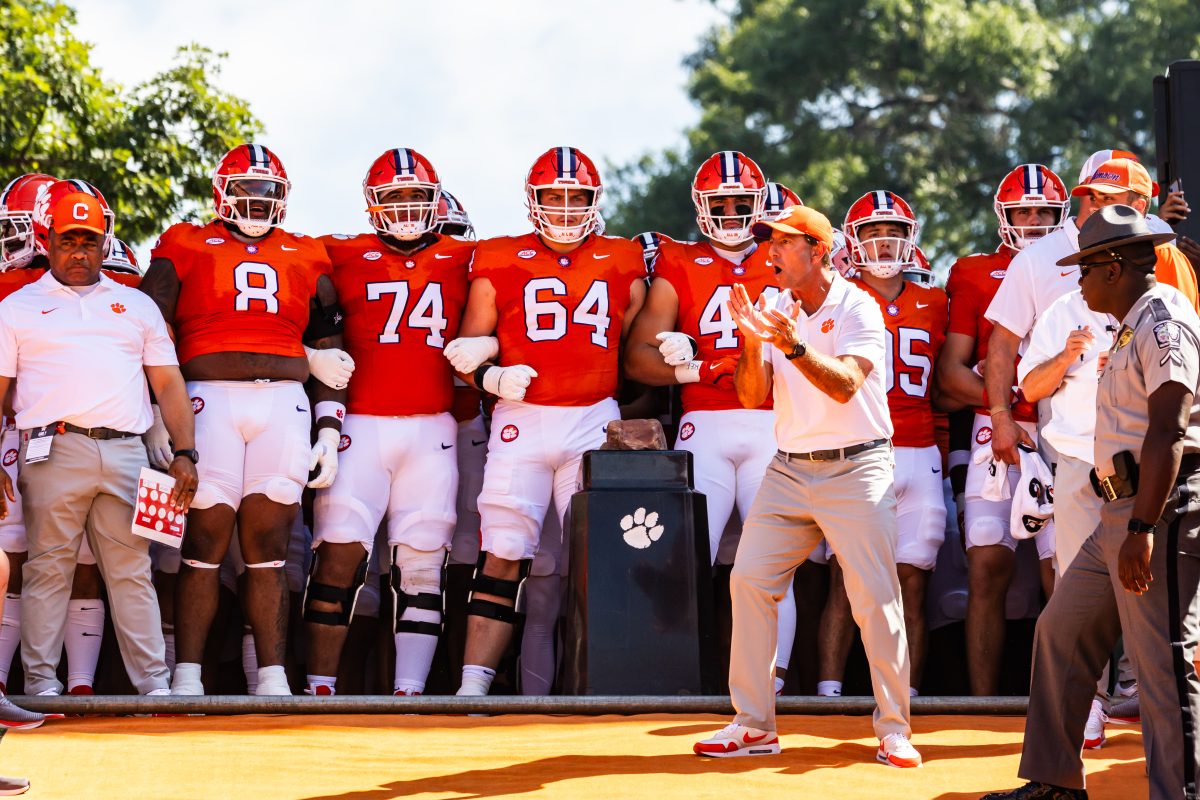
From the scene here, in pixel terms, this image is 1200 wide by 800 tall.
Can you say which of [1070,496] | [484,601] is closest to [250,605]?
[484,601]

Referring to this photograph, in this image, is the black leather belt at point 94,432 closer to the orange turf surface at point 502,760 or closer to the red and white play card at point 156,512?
the red and white play card at point 156,512

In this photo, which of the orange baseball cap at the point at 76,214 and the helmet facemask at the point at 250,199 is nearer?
the orange baseball cap at the point at 76,214

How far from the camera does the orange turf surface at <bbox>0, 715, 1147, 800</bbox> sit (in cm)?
610

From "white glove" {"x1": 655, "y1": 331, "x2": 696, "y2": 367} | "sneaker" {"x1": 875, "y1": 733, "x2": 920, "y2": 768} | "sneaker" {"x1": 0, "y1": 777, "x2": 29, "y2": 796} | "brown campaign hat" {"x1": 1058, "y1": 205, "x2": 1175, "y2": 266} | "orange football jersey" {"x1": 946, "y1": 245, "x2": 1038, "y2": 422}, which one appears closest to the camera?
"brown campaign hat" {"x1": 1058, "y1": 205, "x2": 1175, "y2": 266}

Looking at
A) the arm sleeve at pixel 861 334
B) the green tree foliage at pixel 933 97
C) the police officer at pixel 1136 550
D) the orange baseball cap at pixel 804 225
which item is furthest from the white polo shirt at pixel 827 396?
the green tree foliage at pixel 933 97

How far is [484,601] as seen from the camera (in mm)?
8258

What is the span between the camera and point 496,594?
8258 mm

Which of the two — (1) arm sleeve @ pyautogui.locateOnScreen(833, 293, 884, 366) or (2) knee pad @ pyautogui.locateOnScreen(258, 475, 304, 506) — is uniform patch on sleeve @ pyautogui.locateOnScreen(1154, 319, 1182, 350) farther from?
(2) knee pad @ pyautogui.locateOnScreen(258, 475, 304, 506)

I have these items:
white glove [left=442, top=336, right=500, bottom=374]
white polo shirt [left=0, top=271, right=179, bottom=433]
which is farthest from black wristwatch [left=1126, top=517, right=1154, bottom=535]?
white polo shirt [left=0, top=271, right=179, bottom=433]

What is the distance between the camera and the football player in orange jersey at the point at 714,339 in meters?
8.48

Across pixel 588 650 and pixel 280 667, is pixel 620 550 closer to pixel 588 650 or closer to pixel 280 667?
pixel 588 650

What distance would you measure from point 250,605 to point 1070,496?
12.3ft

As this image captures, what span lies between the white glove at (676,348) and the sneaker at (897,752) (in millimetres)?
2513

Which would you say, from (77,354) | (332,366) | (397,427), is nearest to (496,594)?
(397,427)
